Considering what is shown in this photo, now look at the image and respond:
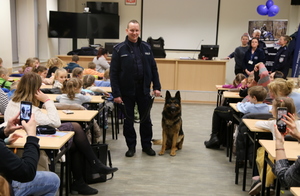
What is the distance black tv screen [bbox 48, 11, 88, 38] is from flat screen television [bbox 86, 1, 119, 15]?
1.04m

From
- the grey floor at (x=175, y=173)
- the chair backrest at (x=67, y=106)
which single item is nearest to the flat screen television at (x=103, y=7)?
the grey floor at (x=175, y=173)

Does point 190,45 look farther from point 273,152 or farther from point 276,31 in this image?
point 273,152

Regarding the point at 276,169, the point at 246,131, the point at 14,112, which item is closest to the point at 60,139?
the point at 14,112

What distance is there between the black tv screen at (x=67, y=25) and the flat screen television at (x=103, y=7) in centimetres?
104

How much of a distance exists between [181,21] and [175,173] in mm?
7324

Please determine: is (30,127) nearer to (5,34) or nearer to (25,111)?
(25,111)

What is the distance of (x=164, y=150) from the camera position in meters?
4.52

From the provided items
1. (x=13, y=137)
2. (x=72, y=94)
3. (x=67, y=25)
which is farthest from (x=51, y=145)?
(x=67, y=25)

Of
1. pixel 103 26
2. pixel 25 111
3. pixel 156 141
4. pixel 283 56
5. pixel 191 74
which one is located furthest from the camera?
pixel 103 26

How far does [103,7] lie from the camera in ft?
33.9

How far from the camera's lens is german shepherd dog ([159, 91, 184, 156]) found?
169 inches

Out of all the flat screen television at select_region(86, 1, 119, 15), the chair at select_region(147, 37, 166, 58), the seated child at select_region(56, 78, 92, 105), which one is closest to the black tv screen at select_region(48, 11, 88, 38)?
the flat screen television at select_region(86, 1, 119, 15)

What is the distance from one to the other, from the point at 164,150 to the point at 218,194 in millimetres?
1280

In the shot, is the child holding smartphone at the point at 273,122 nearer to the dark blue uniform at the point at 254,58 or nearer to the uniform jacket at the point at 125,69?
the uniform jacket at the point at 125,69
